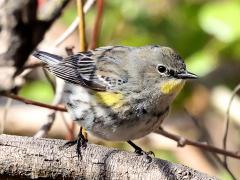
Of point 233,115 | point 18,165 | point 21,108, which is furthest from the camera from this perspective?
point 233,115

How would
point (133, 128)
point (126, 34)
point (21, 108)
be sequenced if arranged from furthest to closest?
point (126, 34)
point (21, 108)
point (133, 128)

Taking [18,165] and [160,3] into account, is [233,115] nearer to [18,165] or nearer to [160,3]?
[160,3]

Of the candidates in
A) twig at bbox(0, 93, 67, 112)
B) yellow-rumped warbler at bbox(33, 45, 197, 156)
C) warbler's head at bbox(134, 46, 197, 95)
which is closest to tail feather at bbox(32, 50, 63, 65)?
yellow-rumped warbler at bbox(33, 45, 197, 156)

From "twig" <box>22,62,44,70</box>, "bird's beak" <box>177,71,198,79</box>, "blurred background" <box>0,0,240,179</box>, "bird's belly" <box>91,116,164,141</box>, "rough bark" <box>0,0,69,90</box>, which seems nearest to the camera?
"rough bark" <box>0,0,69,90</box>

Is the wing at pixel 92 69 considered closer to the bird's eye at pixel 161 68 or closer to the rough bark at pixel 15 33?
the bird's eye at pixel 161 68

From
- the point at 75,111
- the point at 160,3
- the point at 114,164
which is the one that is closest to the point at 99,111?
the point at 75,111

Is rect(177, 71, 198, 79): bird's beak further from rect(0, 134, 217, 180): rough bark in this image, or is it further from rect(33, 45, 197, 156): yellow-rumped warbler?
rect(0, 134, 217, 180): rough bark

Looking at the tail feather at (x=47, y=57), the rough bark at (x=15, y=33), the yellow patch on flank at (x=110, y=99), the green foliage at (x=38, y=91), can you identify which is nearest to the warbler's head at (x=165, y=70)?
the yellow patch on flank at (x=110, y=99)
